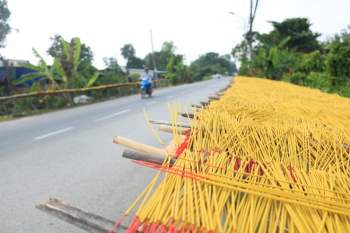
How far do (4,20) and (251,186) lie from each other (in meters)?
37.1

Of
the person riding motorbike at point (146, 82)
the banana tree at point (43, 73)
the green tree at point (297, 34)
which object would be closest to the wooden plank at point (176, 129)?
the banana tree at point (43, 73)

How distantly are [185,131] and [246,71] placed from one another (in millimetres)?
26763

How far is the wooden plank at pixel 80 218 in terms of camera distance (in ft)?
3.95

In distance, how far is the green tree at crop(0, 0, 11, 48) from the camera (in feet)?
106

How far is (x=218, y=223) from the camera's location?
3.41 feet

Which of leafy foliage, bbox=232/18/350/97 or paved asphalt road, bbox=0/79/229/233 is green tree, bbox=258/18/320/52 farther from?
paved asphalt road, bbox=0/79/229/233

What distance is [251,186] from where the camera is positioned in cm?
114

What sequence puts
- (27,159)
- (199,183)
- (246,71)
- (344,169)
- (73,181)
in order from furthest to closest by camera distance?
1. (246,71)
2. (27,159)
3. (73,181)
4. (344,169)
5. (199,183)

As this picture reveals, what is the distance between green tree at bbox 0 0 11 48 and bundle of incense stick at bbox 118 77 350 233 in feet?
119

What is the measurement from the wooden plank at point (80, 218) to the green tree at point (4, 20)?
36.3 metres

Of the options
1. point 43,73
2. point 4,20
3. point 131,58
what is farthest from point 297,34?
point 131,58

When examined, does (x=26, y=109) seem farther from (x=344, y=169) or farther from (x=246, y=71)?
(x=246, y=71)

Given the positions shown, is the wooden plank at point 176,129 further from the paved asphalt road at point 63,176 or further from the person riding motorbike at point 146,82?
the person riding motorbike at point 146,82

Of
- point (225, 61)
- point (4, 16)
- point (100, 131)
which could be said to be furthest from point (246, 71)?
point (225, 61)
